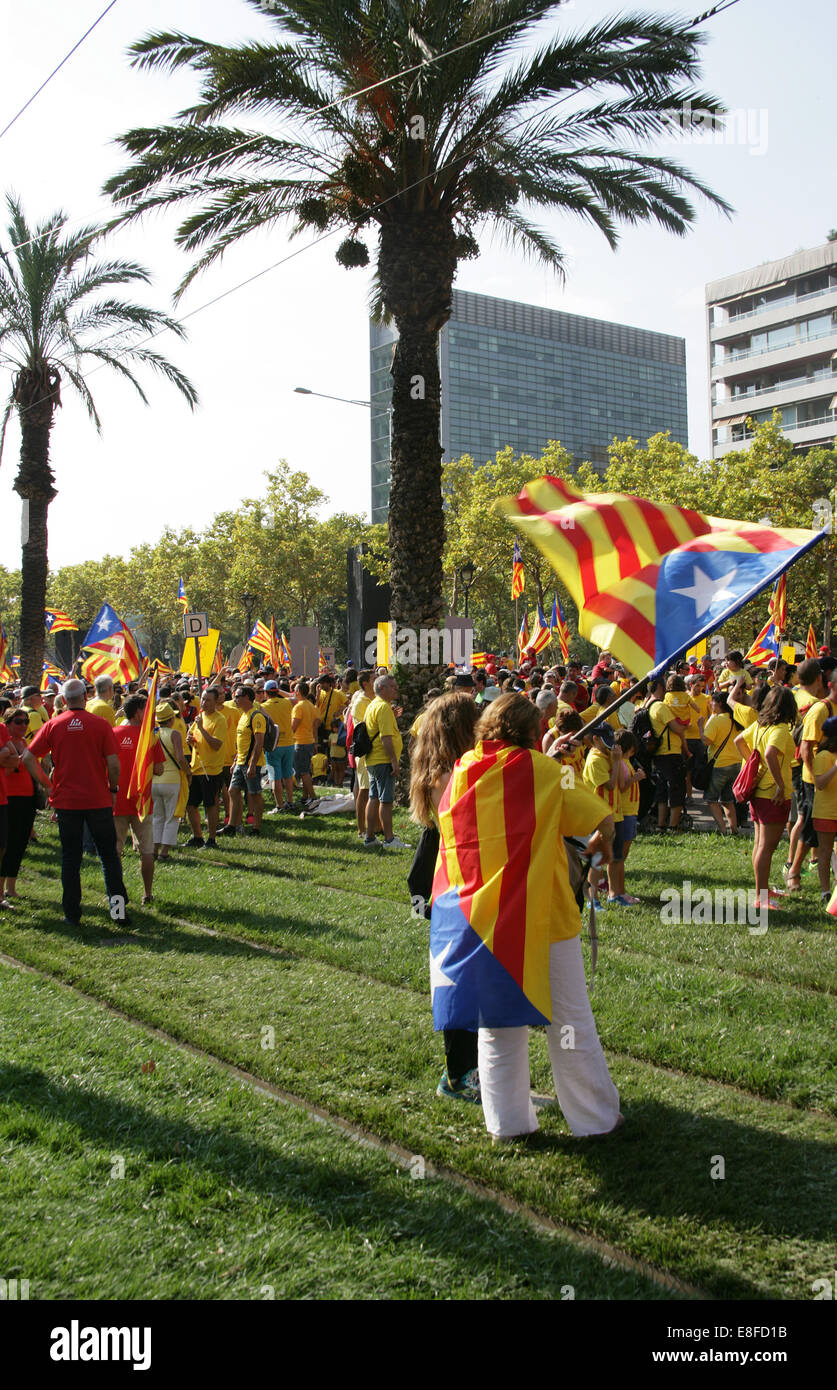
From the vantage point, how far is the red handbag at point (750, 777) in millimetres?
8102

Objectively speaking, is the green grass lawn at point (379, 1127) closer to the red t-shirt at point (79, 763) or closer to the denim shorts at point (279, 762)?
the red t-shirt at point (79, 763)

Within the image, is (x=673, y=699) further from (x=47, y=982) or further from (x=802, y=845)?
(x=47, y=982)

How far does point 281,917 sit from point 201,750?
4.05 m

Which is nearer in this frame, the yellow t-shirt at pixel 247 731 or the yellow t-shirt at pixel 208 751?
the yellow t-shirt at pixel 208 751

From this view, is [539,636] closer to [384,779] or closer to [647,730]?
[647,730]

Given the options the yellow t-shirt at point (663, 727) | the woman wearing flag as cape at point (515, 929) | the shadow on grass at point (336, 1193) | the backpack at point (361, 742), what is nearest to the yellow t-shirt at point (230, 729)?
the backpack at point (361, 742)

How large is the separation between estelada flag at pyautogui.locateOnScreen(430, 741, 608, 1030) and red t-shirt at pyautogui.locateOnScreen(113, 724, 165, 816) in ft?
18.5

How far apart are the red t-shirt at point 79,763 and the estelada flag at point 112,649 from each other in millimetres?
6668

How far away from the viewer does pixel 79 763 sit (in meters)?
8.24

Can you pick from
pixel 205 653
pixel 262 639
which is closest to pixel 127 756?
pixel 205 653

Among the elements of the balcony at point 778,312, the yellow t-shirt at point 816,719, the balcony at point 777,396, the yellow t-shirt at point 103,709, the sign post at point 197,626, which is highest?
the balcony at point 778,312

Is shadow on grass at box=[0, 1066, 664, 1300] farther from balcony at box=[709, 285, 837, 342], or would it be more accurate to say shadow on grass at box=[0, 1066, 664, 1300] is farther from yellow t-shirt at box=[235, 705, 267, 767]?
balcony at box=[709, 285, 837, 342]

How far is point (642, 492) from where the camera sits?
37.7 meters

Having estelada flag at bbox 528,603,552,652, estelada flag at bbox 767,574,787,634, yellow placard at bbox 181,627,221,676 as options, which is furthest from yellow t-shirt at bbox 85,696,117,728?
estelada flag at bbox 528,603,552,652
